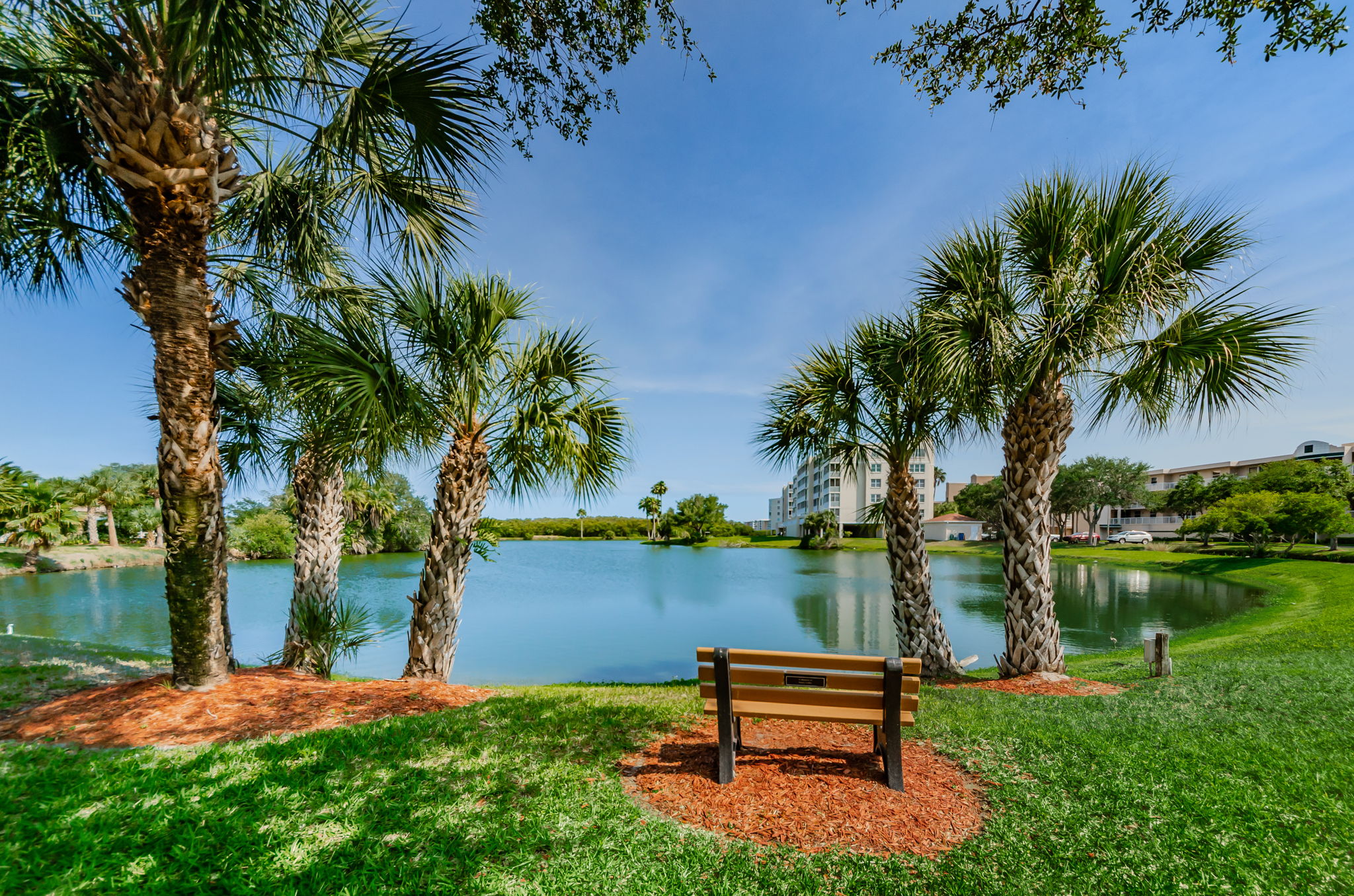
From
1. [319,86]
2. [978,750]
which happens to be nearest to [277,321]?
[319,86]

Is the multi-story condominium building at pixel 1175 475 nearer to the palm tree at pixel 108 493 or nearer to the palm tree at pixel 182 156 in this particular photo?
the palm tree at pixel 182 156

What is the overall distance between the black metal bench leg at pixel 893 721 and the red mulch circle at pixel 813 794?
9 centimetres

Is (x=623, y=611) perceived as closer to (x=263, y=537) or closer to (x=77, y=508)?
(x=263, y=537)

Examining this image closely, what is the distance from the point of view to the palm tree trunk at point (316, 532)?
8.50 metres

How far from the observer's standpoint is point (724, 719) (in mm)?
3736

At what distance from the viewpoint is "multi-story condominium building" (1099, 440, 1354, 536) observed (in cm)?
5778

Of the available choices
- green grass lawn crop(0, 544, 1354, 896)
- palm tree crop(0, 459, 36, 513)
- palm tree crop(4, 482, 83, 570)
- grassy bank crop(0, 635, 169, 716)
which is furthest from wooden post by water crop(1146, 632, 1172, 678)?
palm tree crop(4, 482, 83, 570)

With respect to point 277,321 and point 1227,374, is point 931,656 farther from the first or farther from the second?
point 277,321

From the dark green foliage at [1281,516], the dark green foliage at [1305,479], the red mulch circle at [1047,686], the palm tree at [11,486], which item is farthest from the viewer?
the dark green foliage at [1305,479]

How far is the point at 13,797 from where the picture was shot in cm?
301

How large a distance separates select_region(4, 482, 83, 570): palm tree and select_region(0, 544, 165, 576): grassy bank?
46 centimetres

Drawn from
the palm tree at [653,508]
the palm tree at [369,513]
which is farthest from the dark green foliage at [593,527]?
the palm tree at [369,513]

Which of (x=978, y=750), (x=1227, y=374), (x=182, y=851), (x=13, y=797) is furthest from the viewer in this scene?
(x=1227, y=374)

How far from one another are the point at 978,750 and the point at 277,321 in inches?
360
